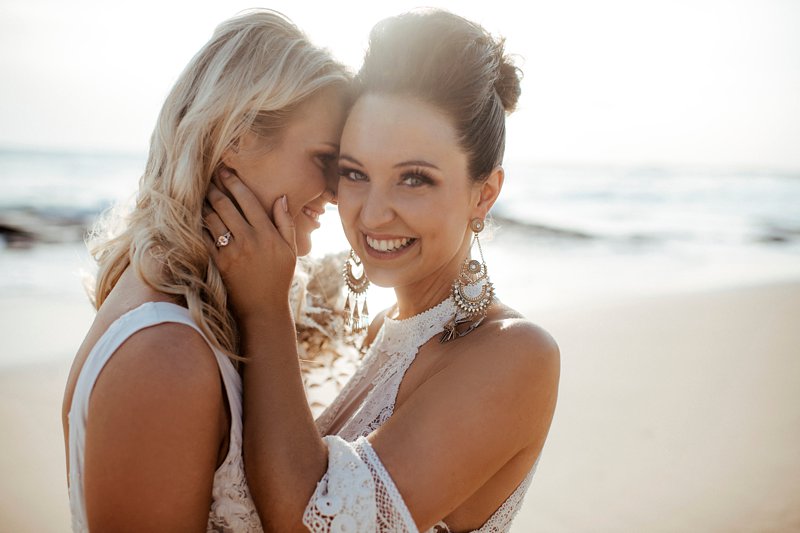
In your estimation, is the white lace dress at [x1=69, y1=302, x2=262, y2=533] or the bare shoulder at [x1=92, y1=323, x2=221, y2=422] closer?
the bare shoulder at [x1=92, y1=323, x2=221, y2=422]

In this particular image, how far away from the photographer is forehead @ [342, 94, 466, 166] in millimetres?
2732

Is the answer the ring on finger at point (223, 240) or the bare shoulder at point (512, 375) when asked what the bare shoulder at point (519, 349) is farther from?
the ring on finger at point (223, 240)

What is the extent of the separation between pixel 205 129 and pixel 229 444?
3.60ft

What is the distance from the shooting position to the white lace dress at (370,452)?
212 centimetres

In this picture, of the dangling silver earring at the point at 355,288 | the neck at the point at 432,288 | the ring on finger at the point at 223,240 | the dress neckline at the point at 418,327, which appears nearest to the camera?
the ring on finger at the point at 223,240

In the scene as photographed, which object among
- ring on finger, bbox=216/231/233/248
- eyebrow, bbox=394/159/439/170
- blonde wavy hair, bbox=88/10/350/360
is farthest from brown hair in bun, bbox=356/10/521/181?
ring on finger, bbox=216/231/233/248

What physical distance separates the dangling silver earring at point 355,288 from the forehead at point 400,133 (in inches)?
35.8

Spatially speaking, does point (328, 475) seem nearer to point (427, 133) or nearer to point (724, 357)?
point (427, 133)

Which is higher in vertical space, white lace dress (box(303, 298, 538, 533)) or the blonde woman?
the blonde woman

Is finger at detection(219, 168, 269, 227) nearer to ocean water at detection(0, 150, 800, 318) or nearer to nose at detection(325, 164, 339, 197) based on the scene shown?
nose at detection(325, 164, 339, 197)

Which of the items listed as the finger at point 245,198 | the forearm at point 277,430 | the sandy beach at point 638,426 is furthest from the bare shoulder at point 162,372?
the sandy beach at point 638,426

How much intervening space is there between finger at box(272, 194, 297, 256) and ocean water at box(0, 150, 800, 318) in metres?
0.68

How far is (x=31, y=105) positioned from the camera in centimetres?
3238

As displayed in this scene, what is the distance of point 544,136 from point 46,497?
3850cm
